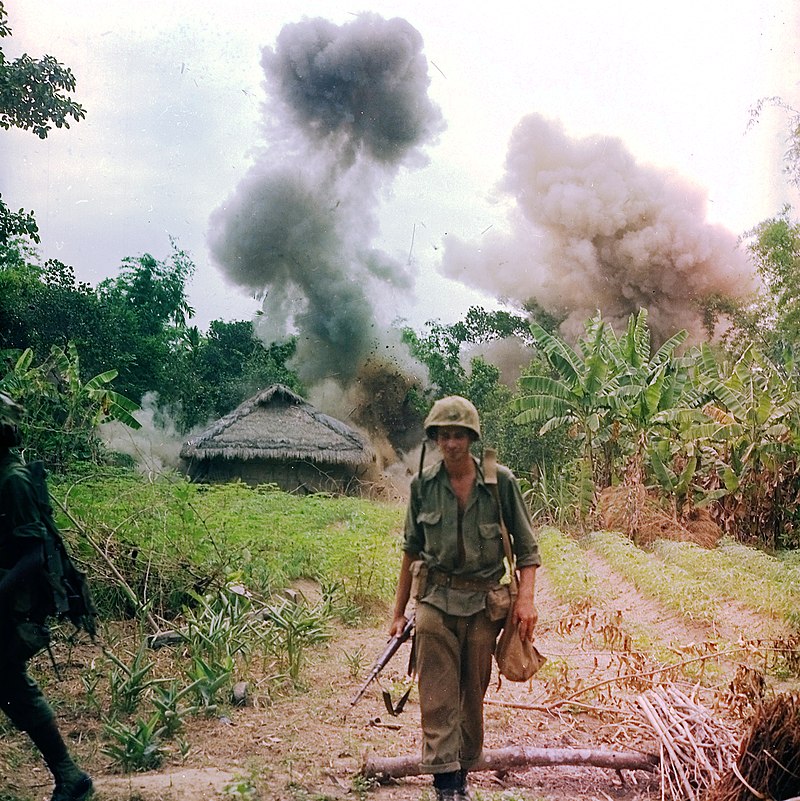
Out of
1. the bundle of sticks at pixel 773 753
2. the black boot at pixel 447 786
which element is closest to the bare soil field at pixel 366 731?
the black boot at pixel 447 786

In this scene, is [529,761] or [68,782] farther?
[529,761]

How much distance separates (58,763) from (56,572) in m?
0.80

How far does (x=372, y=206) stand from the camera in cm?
2398

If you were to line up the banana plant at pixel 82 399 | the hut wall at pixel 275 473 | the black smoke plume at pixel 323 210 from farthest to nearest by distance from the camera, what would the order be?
the black smoke plume at pixel 323 210 < the hut wall at pixel 275 473 < the banana plant at pixel 82 399

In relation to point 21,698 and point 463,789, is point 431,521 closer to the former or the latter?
point 463,789

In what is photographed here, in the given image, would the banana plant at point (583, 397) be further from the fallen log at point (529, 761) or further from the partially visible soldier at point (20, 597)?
the partially visible soldier at point (20, 597)

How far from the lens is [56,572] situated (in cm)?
342

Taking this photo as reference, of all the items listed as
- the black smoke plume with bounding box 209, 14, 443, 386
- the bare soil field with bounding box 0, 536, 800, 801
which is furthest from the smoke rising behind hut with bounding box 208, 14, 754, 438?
the bare soil field with bounding box 0, 536, 800, 801

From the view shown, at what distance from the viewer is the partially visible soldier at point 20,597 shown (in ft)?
10.9

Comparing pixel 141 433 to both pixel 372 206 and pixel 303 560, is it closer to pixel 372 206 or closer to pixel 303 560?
pixel 372 206

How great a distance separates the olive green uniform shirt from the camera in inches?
→ 148

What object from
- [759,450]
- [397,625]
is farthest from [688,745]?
[759,450]

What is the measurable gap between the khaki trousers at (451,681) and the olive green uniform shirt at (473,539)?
0.28 feet

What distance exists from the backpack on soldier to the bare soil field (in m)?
0.87
